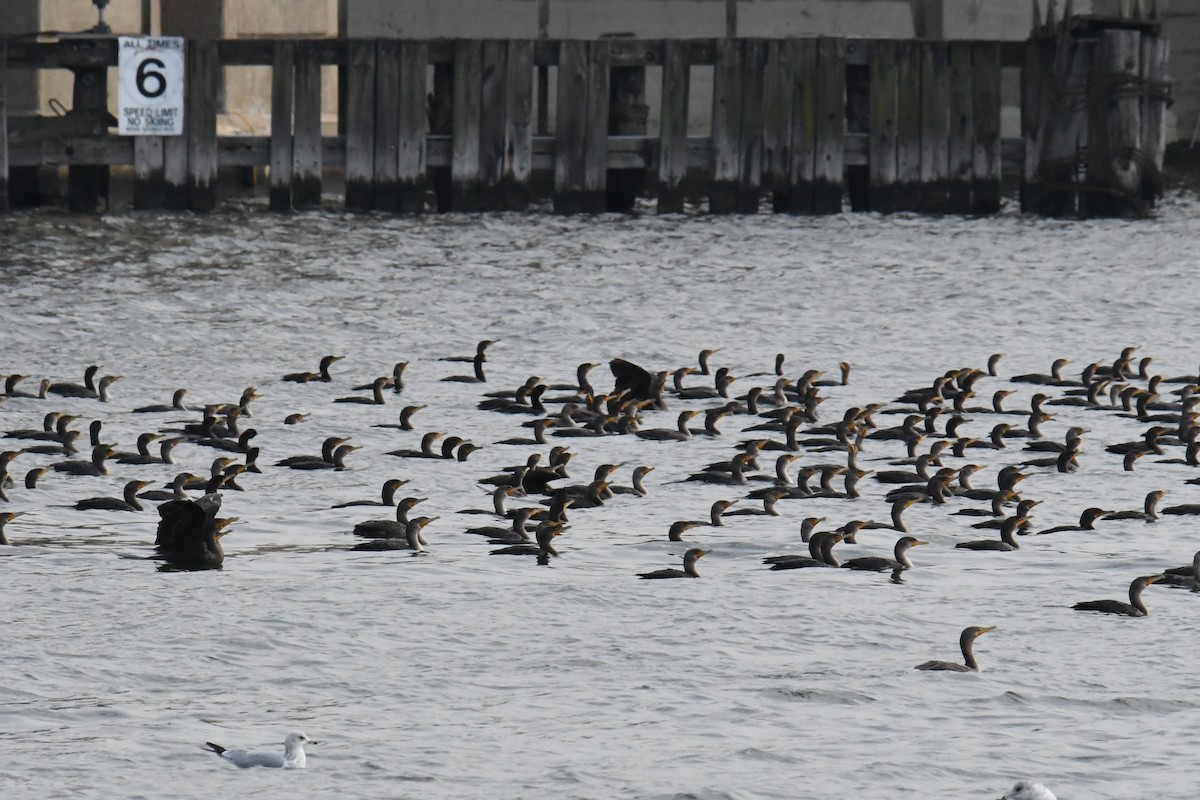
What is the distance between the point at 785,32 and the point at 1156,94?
642 cm

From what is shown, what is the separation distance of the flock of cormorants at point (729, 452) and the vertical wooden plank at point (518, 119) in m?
8.79

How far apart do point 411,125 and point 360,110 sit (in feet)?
2.35

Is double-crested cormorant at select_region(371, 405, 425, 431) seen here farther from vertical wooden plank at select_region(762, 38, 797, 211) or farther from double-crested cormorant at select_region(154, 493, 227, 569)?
vertical wooden plank at select_region(762, 38, 797, 211)

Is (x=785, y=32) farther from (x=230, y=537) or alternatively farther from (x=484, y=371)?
(x=230, y=537)

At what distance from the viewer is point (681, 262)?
26203 mm

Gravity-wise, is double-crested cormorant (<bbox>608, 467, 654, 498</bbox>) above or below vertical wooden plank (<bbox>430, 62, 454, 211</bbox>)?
below

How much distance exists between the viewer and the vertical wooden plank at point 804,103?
95.5 feet

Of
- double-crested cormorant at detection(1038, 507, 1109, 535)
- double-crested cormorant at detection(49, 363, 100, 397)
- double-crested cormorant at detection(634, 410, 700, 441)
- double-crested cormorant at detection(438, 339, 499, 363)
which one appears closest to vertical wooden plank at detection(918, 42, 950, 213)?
double-crested cormorant at detection(438, 339, 499, 363)

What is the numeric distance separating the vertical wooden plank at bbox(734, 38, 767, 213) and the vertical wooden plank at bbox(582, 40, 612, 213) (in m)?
1.87

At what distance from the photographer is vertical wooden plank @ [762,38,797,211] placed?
29.1 meters

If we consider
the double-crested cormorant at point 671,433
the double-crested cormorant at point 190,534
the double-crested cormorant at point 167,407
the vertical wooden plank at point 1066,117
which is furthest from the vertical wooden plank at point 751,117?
the double-crested cormorant at point 190,534

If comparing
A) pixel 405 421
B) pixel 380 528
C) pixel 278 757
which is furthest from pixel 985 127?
pixel 278 757

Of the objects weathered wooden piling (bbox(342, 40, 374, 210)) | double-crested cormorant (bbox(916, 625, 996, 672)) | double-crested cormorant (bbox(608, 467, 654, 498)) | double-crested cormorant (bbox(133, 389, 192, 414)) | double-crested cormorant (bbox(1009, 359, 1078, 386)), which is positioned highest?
weathered wooden piling (bbox(342, 40, 374, 210))

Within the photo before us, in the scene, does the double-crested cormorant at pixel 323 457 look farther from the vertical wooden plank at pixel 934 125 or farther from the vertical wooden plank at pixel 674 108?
the vertical wooden plank at pixel 934 125
